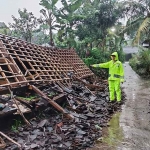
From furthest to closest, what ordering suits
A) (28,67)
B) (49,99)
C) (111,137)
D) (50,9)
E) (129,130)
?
(50,9), (28,67), (49,99), (129,130), (111,137)

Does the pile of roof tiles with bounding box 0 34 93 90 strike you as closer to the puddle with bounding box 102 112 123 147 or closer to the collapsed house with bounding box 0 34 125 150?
the collapsed house with bounding box 0 34 125 150

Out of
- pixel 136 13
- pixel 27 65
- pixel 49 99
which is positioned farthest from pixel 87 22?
pixel 49 99

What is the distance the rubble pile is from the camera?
411cm

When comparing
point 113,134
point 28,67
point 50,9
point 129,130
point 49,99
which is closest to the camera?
point 113,134

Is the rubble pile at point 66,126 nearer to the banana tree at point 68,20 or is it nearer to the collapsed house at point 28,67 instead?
the collapsed house at point 28,67

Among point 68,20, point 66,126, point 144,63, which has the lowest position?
point 66,126

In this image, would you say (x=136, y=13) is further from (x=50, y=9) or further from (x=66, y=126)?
(x=66, y=126)

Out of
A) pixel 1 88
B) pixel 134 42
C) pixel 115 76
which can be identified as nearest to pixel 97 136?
pixel 1 88

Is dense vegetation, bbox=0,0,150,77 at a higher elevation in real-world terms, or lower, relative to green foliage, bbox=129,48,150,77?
higher

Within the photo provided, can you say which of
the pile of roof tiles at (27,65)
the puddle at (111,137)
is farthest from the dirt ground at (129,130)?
the pile of roof tiles at (27,65)

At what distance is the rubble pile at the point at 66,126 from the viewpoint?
4.11 m

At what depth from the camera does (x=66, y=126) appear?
4996 millimetres

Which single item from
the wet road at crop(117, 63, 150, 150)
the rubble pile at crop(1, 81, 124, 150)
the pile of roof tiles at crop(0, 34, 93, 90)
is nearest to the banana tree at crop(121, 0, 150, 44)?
the pile of roof tiles at crop(0, 34, 93, 90)

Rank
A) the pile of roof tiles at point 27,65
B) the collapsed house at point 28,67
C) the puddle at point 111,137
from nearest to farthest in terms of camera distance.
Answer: the puddle at point 111,137 < the collapsed house at point 28,67 < the pile of roof tiles at point 27,65
